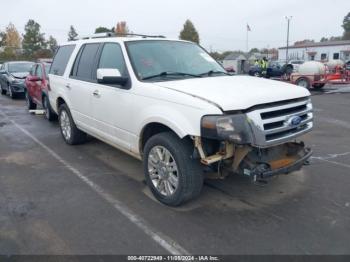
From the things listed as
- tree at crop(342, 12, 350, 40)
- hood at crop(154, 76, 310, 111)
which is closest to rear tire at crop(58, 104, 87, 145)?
hood at crop(154, 76, 310, 111)

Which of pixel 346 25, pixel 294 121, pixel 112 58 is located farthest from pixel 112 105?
pixel 346 25

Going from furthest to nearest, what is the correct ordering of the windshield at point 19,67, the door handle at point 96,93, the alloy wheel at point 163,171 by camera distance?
the windshield at point 19,67
the door handle at point 96,93
the alloy wheel at point 163,171

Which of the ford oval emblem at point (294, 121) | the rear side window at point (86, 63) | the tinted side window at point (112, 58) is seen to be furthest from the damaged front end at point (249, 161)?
the rear side window at point (86, 63)

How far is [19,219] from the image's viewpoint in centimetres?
385

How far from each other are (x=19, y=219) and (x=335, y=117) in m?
8.85

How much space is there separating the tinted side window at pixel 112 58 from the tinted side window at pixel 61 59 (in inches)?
58.4

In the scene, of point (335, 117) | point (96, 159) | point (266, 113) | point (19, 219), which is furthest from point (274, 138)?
point (335, 117)

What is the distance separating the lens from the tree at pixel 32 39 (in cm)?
6588

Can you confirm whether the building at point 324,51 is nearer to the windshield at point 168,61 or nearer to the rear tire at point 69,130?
the rear tire at point 69,130

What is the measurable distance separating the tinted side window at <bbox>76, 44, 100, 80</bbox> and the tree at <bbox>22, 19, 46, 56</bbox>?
65221 millimetres

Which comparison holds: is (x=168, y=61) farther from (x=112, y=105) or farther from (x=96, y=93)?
(x=96, y=93)

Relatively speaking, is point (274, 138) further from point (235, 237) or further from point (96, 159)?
point (96, 159)

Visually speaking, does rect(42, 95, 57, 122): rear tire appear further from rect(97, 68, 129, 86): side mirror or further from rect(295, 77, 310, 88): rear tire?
rect(295, 77, 310, 88): rear tire

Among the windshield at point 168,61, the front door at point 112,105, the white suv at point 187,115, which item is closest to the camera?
the white suv at point 187,115
